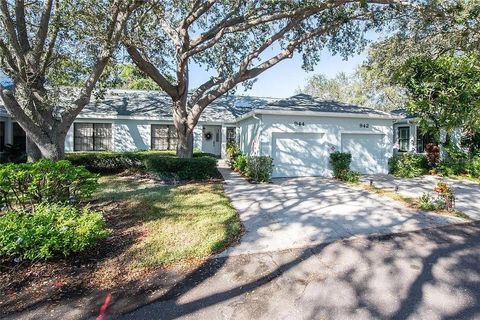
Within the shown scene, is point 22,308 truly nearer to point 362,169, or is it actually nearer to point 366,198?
point 366,198

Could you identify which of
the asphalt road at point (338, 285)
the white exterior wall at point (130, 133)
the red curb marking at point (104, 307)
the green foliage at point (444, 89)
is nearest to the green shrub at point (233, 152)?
the white exterior wall at point (130, 133)

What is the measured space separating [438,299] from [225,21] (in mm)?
10762

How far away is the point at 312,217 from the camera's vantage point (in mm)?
6621

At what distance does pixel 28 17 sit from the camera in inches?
388

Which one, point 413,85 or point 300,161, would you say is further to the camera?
point 300,161

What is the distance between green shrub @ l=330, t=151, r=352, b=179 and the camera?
40.6ft

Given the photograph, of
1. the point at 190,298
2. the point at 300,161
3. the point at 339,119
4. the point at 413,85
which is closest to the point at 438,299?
the point at 190,298

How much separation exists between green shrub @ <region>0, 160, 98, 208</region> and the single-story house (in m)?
3.81

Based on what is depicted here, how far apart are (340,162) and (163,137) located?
1058 cm

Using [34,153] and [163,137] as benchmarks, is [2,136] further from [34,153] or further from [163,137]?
[34,153]

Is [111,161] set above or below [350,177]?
above

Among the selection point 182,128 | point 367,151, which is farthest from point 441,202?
point 182,128

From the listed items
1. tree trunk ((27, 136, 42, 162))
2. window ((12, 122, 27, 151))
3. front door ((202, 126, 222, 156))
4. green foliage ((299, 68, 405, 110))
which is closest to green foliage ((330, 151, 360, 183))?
front door ((202, 126, 222, 156))

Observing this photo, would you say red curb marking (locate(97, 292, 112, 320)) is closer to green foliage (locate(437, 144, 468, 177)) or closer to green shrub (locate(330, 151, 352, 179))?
green shrub (locate(330, 151, 352, 179))
